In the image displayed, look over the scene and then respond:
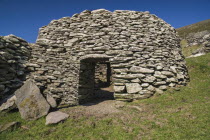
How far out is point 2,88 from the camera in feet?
20.2

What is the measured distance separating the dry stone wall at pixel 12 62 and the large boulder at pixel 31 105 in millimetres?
1447

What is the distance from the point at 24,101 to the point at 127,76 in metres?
5.10

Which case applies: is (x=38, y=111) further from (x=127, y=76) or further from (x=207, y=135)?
(x=207, y=135)

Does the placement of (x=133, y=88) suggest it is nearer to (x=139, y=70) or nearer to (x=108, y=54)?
(x=139, y=70)

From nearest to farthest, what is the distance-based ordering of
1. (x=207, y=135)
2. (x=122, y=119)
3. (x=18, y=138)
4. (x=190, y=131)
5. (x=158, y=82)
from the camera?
(x=207, y=135) < (x=190, y=131) < (x=18, y=138) < (x=122, y=119) < (x=158, y=82)

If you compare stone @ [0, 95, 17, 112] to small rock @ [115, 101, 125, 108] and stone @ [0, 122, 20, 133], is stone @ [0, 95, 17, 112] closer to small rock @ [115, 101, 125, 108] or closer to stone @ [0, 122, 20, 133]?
stone @ [0, 122, 20, 133]

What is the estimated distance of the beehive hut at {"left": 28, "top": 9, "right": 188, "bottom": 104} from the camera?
672 centimetres

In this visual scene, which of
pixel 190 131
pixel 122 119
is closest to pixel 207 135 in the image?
pixel 190 131

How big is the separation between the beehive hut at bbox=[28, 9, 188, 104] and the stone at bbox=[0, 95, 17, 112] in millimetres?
1541

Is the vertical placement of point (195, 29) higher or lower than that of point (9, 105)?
higher

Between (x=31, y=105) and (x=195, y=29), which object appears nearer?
(x=31, y=105)

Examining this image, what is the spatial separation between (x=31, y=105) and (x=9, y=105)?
1.47 m

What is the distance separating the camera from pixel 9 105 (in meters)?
5.77

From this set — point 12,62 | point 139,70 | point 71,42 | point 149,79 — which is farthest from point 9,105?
point 149,79
